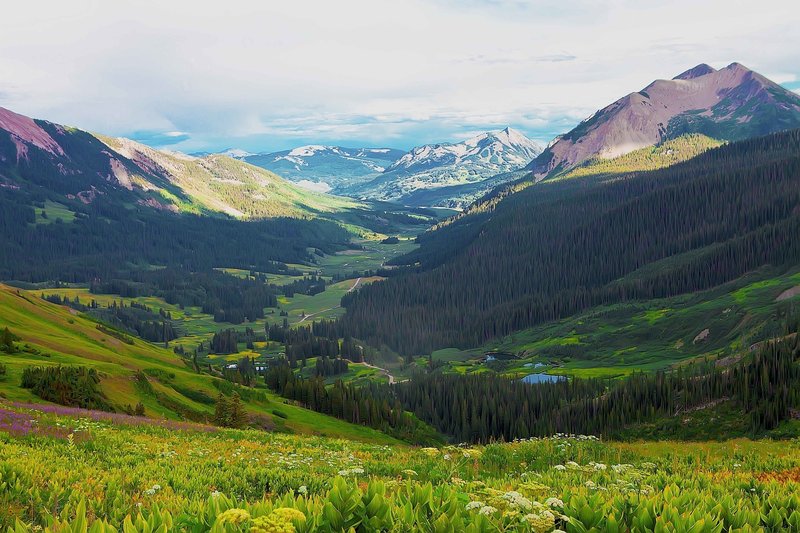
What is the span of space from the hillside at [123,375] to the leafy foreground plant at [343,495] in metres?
39.5

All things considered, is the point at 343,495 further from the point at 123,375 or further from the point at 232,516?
the point at 123,375

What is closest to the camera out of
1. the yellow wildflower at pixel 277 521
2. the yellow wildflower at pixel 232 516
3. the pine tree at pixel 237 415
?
the yellow wildflower at pixel 277 521

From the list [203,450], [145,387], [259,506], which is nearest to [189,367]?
[145,387]

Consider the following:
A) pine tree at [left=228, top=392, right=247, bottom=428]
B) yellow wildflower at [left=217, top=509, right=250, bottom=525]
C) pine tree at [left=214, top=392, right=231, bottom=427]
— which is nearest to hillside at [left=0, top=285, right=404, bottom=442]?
pine tree at [left=214, top=392, right=231, bottom=427]

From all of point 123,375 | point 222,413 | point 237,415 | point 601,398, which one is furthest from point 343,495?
point 601,398

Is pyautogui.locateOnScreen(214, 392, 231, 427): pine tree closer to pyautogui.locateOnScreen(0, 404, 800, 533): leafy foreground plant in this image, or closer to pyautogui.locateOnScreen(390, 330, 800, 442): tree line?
pyautogui.locateOnScreen(390, 330, 800, 442): tree line

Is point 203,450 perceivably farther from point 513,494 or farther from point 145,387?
point 145,387

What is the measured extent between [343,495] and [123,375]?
2902 inches

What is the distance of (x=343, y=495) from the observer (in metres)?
8.12

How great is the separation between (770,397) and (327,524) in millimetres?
87847

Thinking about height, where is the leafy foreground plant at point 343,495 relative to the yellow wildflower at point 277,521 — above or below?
below

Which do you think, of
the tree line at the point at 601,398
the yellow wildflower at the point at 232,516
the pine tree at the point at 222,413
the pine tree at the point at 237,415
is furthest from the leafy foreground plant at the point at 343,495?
the pine tree at the point at 222,413

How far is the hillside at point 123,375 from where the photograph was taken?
2488 inches

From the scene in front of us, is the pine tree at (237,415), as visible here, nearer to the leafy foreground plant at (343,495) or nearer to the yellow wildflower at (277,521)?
the leafy foreground plant at (343,495)
